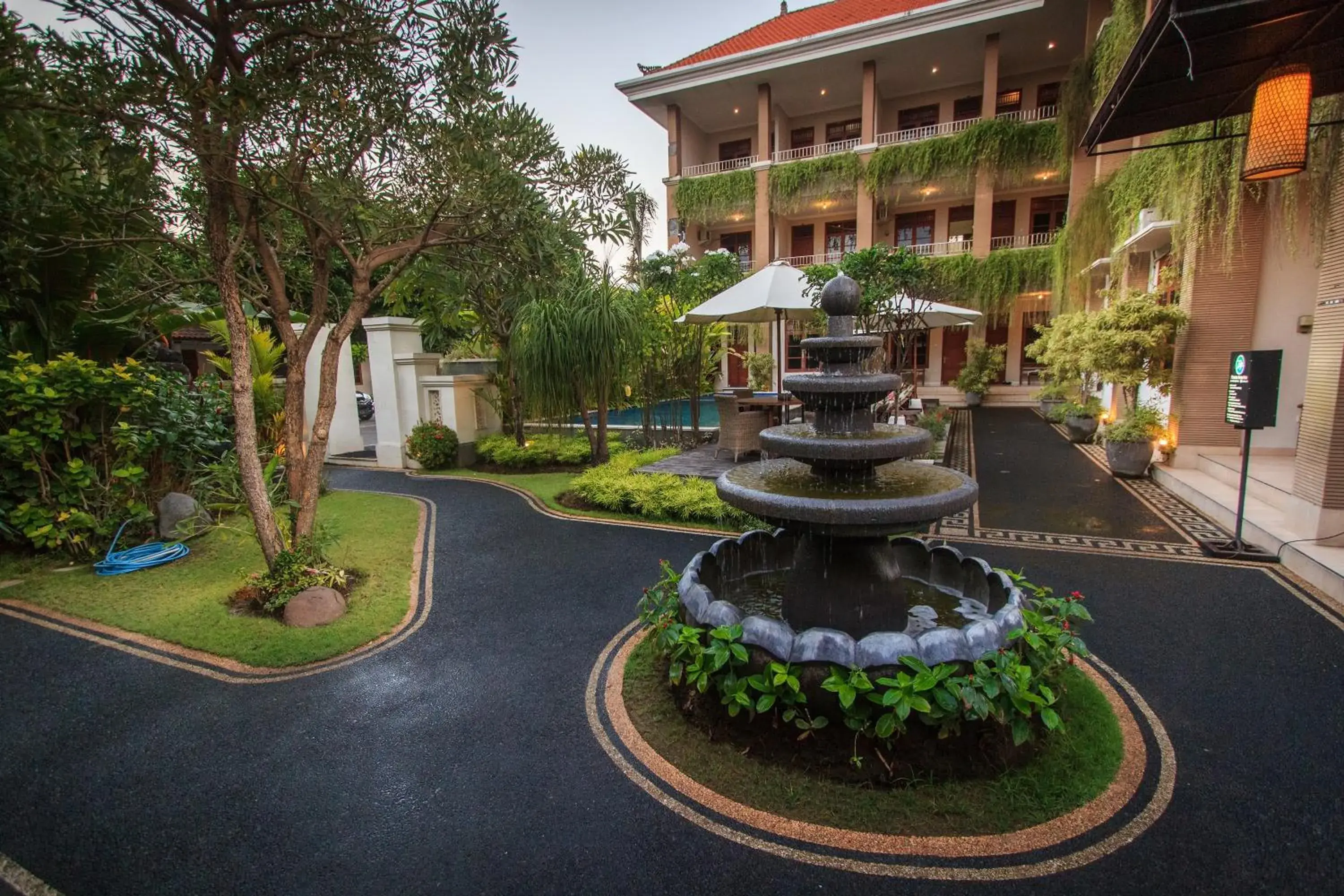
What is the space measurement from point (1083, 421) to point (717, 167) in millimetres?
18113

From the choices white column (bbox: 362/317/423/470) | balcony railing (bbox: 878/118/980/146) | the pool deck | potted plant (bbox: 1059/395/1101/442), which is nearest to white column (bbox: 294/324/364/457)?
white column (bbox: 362/317/423/470)

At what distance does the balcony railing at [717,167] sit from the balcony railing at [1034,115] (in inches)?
346

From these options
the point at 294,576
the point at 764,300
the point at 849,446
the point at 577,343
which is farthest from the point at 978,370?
the point at 294,576

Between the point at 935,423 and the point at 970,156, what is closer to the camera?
the point at 935,423

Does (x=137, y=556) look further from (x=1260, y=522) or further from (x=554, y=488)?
(x=1260, y=522)

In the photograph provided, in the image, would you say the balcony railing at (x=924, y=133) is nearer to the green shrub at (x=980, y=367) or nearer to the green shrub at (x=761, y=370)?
the green shrub at (x=980, y=367)

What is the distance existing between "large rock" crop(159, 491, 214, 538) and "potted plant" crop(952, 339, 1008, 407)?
816 inches

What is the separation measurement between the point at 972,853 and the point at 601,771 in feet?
5.46

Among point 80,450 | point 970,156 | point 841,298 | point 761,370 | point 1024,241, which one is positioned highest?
point 970,156

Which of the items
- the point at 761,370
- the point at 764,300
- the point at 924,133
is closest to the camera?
the point at 764,300

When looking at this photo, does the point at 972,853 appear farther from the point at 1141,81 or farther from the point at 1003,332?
the point at 1003,332

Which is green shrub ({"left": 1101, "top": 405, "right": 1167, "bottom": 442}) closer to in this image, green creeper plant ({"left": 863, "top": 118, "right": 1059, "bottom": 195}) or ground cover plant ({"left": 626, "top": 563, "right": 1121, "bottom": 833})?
ground cover plant ({"left": 626, "top": 563, "right": 1121, "bottom": 833})

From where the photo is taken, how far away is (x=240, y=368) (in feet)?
14.5

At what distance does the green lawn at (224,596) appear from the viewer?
13.8 feet
